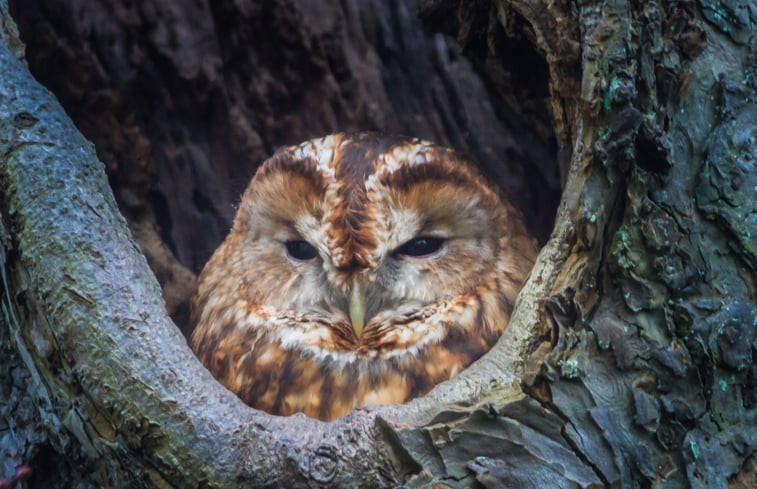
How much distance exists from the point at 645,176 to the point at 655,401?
1.09 ft

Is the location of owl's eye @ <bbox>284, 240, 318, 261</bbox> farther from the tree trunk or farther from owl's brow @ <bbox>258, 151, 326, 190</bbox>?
the tree trunk

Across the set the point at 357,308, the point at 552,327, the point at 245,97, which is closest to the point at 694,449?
the point at 552,327

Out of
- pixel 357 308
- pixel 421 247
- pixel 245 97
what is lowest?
pixel 357 308

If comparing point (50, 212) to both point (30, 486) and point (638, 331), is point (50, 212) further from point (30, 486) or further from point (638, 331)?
point (638, 331)

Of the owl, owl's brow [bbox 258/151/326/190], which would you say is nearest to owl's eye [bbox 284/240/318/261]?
the owl

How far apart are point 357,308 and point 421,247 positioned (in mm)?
211

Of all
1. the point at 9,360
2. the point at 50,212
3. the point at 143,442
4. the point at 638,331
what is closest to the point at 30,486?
the point at 9,360

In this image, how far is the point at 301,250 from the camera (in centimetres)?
171

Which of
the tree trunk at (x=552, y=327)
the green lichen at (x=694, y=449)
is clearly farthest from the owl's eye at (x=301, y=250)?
the green lichen at (x=694, y=449)

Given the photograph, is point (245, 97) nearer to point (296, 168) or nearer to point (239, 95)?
point (239, 95)

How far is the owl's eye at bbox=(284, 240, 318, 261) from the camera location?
1694 millimetres

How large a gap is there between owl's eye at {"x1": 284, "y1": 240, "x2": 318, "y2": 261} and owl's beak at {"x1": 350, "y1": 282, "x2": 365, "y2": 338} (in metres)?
0.16

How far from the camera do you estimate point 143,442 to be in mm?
1135

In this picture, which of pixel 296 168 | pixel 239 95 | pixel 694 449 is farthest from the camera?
pixel 239 95
